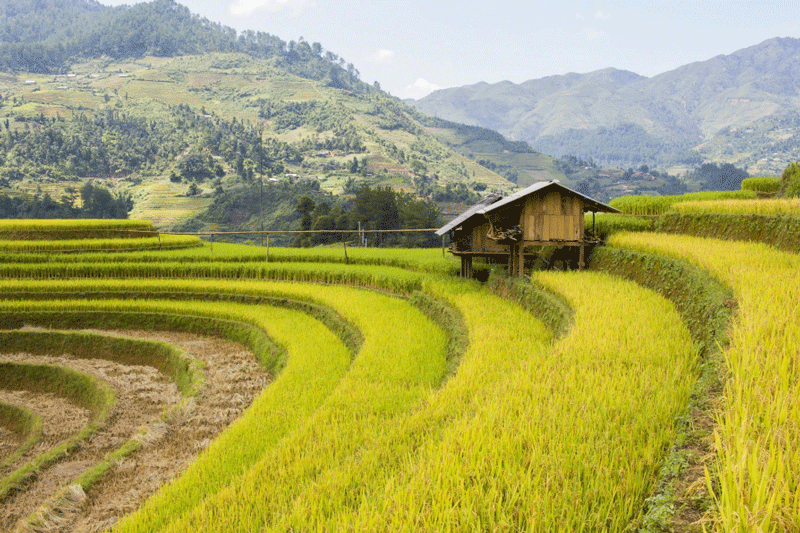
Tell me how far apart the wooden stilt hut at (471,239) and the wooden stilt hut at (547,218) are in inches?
34.8

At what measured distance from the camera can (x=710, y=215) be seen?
11836 millimetres

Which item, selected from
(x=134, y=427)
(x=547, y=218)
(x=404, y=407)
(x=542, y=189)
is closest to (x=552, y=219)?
(x=547, y=218)

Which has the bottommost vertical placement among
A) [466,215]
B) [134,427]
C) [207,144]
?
[134,427]

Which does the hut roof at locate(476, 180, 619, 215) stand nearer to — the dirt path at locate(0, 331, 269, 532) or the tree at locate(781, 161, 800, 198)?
the tree at locate(781, 161, 800, 198)

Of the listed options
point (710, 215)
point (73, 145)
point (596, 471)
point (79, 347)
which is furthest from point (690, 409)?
point (73, 145)

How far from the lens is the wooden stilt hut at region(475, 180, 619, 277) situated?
11852 mm

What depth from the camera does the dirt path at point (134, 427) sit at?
6.43 m

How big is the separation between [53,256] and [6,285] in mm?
3068

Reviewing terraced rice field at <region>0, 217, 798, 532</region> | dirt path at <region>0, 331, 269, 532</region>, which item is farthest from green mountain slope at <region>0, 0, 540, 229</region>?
dirt path at <region>0, 331, 269, 532</region>

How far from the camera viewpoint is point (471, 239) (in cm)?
1414

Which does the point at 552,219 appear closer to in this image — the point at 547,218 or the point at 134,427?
the point at 547,218

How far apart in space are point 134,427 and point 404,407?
6457 millimetres

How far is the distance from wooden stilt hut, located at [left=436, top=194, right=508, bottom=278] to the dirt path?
6.28 meters

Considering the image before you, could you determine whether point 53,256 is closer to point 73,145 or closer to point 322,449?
point 322,449
